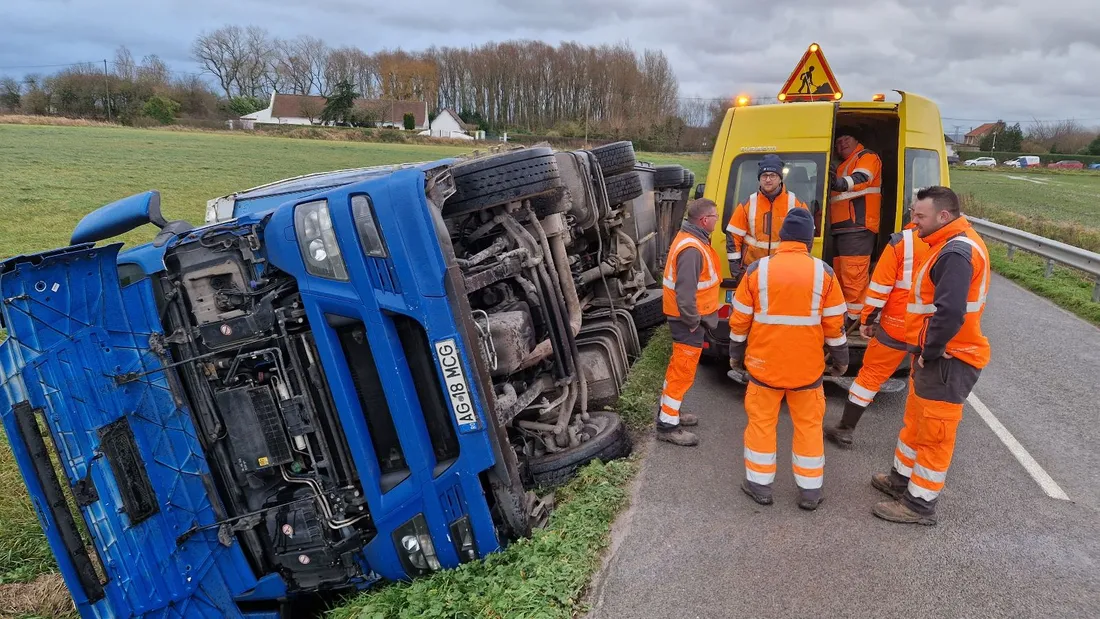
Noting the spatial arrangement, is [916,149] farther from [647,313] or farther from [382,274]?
[382,274]

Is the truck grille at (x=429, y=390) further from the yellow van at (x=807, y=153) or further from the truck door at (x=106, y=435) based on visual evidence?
the yellow van at (x=807, y=153)

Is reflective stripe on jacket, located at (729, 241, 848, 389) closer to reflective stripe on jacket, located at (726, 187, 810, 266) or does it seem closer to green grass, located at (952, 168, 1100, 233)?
reflective stripe on jacket, located at (726, 187, 810, 266)

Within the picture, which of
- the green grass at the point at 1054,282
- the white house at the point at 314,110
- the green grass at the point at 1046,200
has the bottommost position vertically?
the green grass at the point at 1046,200

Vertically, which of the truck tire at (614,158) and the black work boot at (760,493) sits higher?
the truck tire at (614,158)

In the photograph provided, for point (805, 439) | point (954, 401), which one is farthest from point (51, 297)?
point (954, 401)

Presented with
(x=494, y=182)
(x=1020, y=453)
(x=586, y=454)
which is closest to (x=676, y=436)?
(x=586, y=454)

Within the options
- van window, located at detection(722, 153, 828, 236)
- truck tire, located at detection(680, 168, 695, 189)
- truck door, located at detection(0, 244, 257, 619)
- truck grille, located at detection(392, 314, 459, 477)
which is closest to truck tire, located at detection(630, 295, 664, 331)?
van window, located at detection(722, 153, 828, 236)

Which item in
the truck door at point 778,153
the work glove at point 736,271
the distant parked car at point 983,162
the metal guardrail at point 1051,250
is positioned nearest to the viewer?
the truck door at point 778,153

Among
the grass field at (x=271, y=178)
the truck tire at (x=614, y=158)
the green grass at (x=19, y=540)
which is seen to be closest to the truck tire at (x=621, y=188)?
the truck tire at (x=614, y=158)

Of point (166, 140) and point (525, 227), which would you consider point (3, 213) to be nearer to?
point (525, 227)

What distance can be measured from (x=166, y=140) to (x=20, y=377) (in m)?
40.3

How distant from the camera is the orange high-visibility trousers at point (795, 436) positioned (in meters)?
3.55

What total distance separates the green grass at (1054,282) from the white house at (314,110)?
6424 cm

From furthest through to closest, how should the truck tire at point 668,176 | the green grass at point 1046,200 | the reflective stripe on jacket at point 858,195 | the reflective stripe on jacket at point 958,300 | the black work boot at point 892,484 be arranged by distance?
1. the green grass at point 1046,200
2. the truck tire at point 668,176
3. the reflective stripe on jacket at point 858,195
4. the black work boot at point 892,484
5. the reflective stripe on jacket at point 958,300
